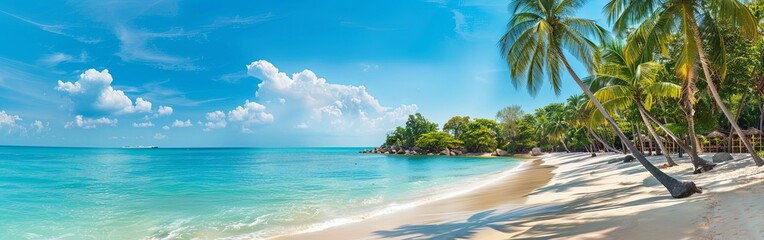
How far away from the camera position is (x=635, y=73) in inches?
602

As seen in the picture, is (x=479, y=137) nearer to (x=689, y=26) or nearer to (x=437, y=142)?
(x=437, y=142)

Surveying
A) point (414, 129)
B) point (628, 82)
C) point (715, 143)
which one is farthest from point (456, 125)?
point (628, 82)

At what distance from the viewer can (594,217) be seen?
8227 millimetres

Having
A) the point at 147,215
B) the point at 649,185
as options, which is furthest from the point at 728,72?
the point at 147,215

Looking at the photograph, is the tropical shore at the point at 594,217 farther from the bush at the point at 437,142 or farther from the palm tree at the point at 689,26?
the bush at the point at 437,142

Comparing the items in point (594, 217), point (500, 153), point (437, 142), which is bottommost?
point (594, 217)

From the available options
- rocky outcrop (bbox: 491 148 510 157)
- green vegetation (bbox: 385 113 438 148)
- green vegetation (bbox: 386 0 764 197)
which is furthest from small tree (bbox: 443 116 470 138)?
green vegetation (bbox: 386 0 764 197)

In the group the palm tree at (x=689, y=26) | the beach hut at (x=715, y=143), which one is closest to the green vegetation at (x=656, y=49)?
the palm tree at (x=689, y=26)

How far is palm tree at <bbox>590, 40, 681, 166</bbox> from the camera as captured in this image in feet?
46.9

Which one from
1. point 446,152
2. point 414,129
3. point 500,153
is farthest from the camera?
point 414,129

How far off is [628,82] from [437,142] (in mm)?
69128

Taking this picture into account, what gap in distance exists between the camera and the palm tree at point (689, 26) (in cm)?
991

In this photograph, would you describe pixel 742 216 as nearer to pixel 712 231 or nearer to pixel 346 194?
pixel 712 231

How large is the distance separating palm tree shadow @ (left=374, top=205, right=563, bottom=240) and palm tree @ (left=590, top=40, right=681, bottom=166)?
637 cm
